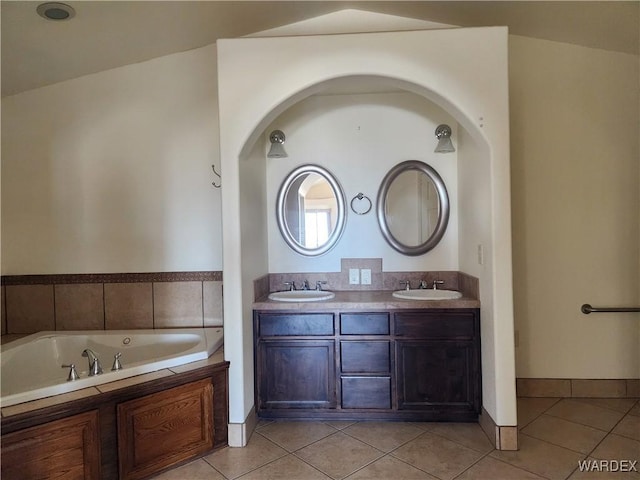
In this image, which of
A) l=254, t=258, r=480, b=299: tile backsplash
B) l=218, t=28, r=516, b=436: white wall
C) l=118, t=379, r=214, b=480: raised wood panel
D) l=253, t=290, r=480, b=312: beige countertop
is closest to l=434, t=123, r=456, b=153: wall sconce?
l=218, t=28, r=516, b=436: white wall

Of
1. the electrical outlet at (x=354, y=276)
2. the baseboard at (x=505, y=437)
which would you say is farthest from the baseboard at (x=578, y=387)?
the electrical outlet at (x=354, y=276)

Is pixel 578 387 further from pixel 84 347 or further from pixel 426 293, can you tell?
pixel 84 347

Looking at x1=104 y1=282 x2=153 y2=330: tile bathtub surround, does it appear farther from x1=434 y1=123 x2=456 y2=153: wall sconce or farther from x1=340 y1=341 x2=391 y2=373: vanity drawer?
x1=434 y1=123 x2=456 y2=153: wall sconce

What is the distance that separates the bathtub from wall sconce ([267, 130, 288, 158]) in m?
1.38

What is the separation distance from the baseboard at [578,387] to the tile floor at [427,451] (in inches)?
6.7

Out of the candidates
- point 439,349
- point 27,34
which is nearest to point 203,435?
point 439,349

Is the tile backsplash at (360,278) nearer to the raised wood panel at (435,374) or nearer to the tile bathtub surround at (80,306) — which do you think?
the raised wood panel at (435,374)

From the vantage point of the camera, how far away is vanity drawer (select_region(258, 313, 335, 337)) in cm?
248

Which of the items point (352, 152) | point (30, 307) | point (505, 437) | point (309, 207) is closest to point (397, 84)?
point (352, 152)

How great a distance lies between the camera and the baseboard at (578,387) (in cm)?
276

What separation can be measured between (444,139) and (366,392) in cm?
187

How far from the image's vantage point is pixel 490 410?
2.24m

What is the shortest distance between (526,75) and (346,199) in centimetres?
163

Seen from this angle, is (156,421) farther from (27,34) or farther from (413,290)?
(27,34)
